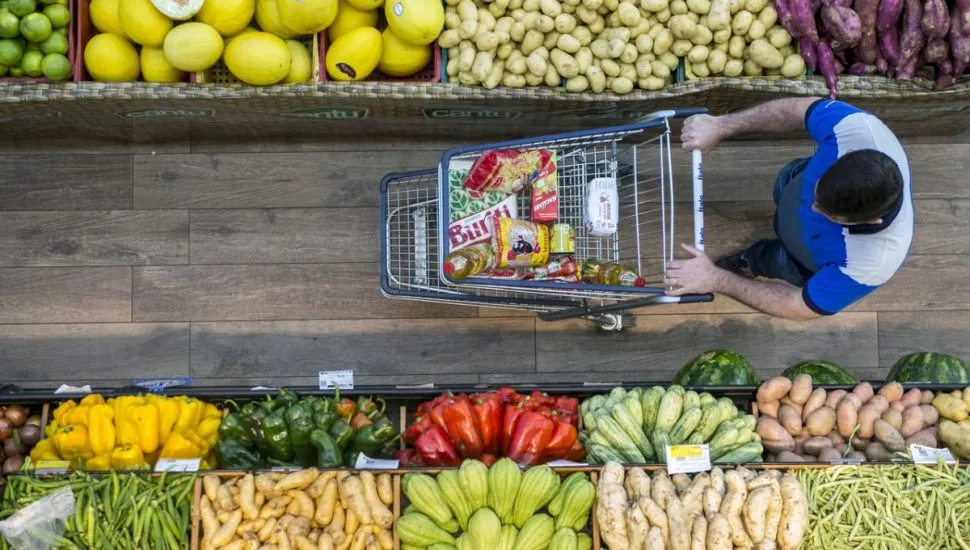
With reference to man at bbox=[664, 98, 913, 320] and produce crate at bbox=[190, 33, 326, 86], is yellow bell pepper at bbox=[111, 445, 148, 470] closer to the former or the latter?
produce crate at bbox=[190, 33, 326, 86]

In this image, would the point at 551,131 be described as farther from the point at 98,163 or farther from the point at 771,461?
the point at 98,163

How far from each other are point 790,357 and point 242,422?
2528mm

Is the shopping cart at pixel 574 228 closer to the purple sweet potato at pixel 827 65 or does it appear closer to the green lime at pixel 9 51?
the purple sweet potato at pixel 827 65

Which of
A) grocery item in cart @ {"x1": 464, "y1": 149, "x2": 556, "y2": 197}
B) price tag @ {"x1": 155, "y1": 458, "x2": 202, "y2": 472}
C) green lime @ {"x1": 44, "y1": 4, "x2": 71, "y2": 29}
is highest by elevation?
green lime @ {"x1": 44, "y1": 4, "x2": 71, "y2": 29}

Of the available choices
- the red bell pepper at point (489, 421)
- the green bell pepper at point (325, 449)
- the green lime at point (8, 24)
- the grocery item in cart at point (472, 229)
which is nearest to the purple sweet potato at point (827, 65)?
the grocery item in cart at point (472, 229)

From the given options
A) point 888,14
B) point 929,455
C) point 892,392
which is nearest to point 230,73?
point 888,14

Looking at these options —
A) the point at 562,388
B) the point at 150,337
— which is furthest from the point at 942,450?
the point at 150,337

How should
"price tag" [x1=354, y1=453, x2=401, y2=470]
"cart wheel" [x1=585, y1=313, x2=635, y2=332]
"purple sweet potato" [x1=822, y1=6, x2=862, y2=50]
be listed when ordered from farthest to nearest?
"cart wheel" [x1=585, y1=313, x2=635, y2=332] → "purple sweet potato" [x1=822, y1=6, x2=862, y2=50] → "price tag" [x1=354, y1=453, x2=401, y2=470]

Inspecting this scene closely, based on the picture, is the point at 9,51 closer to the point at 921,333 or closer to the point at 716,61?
the point at 716,61

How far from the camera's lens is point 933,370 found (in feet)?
10.4

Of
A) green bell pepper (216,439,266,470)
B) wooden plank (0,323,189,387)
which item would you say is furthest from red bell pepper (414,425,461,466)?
wooden plank (0,323,189,387)

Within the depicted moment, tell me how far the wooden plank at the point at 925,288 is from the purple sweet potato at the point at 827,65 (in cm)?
117

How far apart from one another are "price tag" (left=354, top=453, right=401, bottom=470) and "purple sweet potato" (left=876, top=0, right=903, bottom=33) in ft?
8.05

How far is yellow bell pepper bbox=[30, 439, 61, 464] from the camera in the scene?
8.32ft
